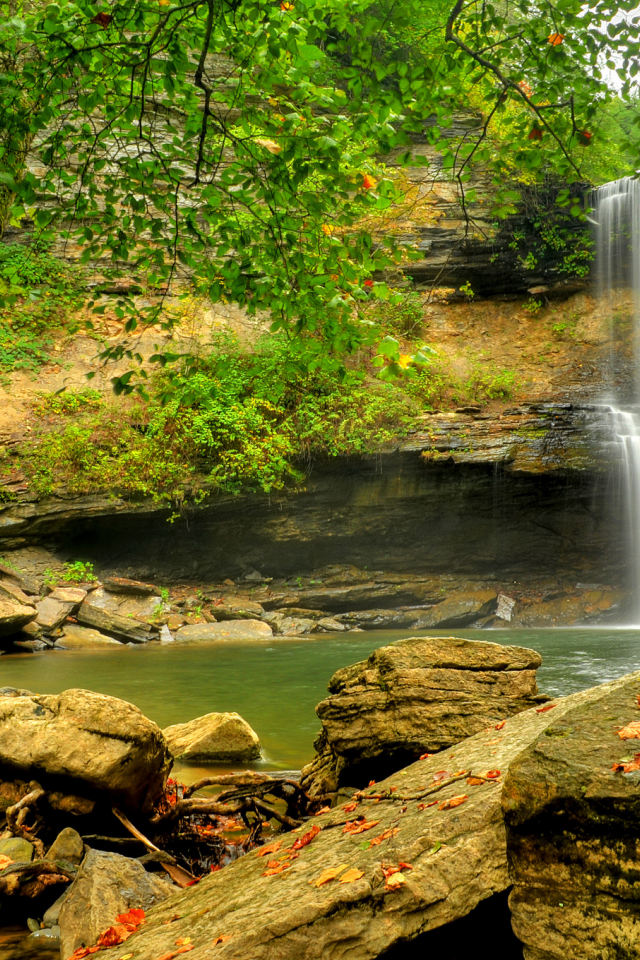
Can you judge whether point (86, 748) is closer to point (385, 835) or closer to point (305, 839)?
point (305, 839)

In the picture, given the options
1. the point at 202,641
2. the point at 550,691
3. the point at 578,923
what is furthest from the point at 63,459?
the point at 578,923

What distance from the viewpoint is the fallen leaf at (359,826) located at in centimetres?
263

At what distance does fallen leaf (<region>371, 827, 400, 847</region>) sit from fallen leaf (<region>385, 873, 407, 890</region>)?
0.38 m

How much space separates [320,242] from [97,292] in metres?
1.37

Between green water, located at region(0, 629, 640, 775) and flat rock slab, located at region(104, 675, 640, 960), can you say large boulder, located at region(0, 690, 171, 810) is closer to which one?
flat rock slab, located at region(104, 675, 640, 960)

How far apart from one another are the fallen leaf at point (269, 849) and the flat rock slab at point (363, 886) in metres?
0.02

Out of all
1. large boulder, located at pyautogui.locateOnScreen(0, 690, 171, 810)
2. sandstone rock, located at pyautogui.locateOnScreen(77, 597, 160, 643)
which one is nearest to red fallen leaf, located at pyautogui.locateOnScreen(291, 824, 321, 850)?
large boulder, located at pyautogui.locateOnScreen(0, 690, 171, 810)

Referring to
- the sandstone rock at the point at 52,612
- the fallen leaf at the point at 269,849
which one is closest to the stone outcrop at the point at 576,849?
the fallen leaf at the point at 269,849

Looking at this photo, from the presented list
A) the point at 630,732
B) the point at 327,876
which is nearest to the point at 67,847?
the point at 327,876

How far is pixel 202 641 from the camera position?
44.9 ft

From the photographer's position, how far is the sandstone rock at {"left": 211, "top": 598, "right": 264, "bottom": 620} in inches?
603

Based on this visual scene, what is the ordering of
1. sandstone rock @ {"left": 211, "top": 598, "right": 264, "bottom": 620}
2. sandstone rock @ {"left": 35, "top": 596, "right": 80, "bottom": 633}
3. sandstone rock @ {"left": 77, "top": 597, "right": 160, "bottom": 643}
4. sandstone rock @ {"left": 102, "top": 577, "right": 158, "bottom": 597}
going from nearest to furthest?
sandstone rock @ {"left": 35, "top": 596, "right": 80, "bottom": 633} → sandstone rock @ {"left": 77, "top": 597, "right": 160, "bottom": 643} → sandstone rock @ {"left": 102, "top": 577, "right": 158, "bottom": 597} → sandstone rock @ {"left": 211, "top": 598, "right": 264, "bottom": 620}

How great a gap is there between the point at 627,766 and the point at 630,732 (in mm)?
248

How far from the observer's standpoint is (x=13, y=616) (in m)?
11.4
